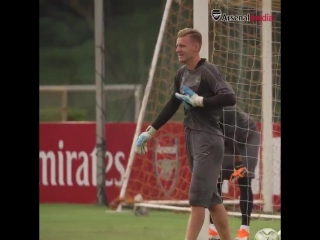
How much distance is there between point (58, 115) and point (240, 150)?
606 cm

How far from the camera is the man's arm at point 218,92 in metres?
9.14

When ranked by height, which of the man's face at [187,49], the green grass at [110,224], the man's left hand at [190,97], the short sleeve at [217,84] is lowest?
the green grass at [110,224]

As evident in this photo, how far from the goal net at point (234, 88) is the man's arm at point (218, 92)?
3141 millimetres

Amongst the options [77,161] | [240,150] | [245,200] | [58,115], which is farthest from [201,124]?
[58,115]

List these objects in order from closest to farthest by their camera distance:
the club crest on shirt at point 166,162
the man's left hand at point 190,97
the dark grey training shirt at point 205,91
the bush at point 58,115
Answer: the man's left hand at point 190,97, the dark grey training shirt at point 205,91, the club crest on shirt at point 166,162, the bush at point 58,115

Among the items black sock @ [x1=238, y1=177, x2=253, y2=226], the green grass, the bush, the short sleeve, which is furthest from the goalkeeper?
the bush

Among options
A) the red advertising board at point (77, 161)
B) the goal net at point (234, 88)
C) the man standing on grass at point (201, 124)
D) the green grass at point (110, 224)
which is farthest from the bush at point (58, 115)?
the man standing on grass at point (201, 124)

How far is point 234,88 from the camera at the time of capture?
1430 centimetres

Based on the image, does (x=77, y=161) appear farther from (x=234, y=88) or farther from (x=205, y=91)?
(x=205, y=91)

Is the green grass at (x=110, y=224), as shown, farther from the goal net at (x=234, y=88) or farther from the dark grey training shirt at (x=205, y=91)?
the dark grey training shirt at (x=205, y=91)

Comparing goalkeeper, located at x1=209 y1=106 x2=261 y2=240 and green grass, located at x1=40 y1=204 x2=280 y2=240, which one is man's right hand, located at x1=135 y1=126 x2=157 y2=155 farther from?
goalkeeper, located at x1=209 y1=106 x2=261 y2=240
